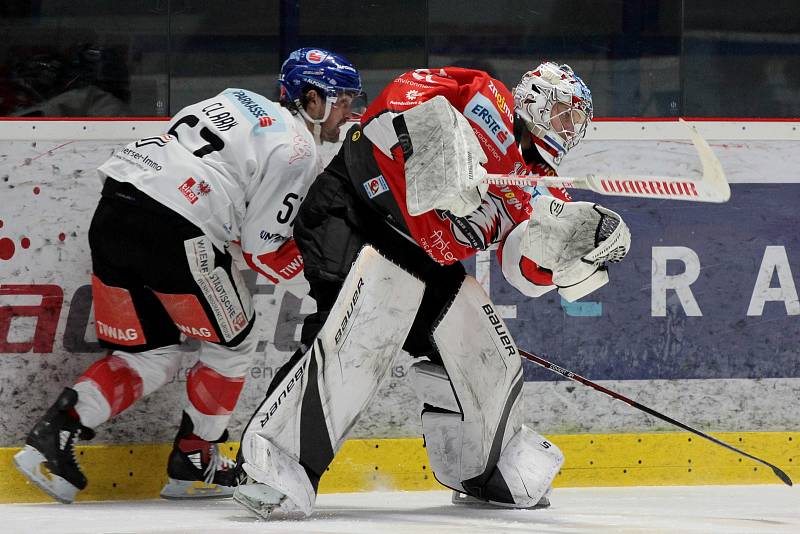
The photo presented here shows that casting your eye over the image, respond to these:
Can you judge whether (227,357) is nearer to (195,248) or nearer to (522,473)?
(195,248)

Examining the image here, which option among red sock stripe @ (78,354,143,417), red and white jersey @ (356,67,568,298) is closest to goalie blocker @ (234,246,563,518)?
red and white jersey @ (356,67,568,298)

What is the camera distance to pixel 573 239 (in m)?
2.63

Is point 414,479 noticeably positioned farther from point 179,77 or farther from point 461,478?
point 179,77

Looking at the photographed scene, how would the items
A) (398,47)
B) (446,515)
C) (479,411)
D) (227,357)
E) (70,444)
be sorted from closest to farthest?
(446,515), (479,411), (70,444), (227,357), (398,47)

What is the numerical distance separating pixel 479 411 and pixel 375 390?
0.31 meters

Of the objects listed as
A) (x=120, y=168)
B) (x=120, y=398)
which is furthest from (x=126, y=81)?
(x=120, y=398)

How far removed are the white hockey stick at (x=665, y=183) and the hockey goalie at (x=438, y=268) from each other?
0.08m

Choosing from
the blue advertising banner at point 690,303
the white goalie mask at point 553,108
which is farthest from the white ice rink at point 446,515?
the white goalie mask at point 553,108

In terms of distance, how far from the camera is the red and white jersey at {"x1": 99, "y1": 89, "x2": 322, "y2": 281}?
118 inches

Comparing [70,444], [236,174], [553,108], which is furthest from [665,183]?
[70,444]

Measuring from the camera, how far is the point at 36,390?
11.0 feet

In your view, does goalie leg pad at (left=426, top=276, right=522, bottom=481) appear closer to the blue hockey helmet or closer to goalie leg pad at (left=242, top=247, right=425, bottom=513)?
goalie leg pad at (left=242, top=247, right=425, bottom=513)

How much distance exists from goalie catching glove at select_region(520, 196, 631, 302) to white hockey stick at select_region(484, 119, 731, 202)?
0.08 m

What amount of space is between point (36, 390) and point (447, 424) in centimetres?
115
